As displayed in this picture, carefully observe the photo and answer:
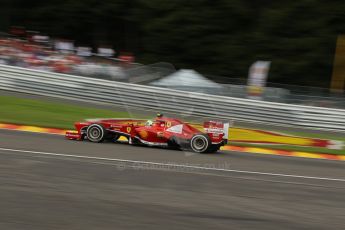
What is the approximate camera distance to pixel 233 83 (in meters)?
17.2

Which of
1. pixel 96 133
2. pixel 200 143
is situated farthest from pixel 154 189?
pixel 96 133

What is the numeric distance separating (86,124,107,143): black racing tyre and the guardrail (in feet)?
20.6

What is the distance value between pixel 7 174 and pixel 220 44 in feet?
71.0

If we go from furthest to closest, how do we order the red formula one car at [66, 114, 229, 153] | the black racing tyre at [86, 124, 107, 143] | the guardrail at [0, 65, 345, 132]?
the guardrail at [0, 65, 345, 132], the black racing tyre at [86, 124, 107, 143], the red formula one car at [66, 114, 229, 153]

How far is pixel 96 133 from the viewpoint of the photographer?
1058 centimetres

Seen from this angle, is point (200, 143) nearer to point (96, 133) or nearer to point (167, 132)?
point (167, 132)

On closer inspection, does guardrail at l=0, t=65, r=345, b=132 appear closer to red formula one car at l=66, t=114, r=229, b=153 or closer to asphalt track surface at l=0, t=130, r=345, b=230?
red formula one car at l=66, t=114, r=229, b=153

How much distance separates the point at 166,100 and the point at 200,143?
676 centimetres

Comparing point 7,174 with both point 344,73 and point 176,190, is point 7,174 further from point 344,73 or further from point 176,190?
point 344,73

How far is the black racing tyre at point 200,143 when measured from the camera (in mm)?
10305

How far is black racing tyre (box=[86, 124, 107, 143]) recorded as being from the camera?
34.4ft

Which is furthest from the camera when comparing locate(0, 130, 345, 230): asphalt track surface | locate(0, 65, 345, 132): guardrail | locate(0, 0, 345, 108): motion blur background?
locate(0, 0, 345, 108): motion blur background

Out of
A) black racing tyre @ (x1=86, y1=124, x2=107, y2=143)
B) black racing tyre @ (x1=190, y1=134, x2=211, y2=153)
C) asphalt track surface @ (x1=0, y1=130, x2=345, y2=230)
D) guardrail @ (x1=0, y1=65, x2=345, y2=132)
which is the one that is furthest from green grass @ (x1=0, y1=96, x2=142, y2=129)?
black racing tyre @ (x1=190, y1=134, x2=211, y2=153)

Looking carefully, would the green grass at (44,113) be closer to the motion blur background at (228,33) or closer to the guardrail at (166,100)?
the guardrail at (166,100)
